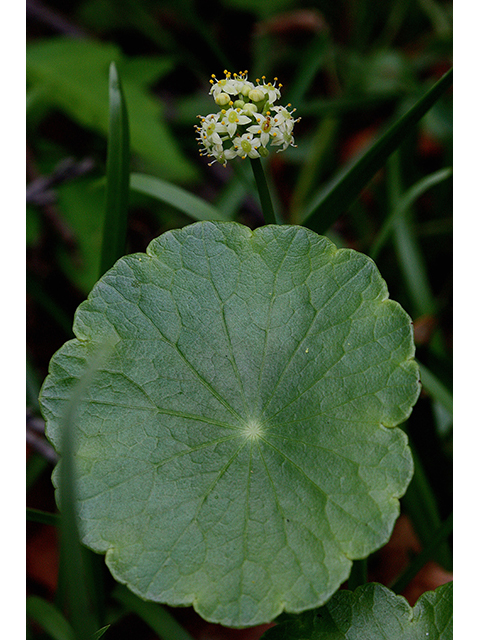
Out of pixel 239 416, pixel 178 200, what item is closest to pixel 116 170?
pixel 178 200

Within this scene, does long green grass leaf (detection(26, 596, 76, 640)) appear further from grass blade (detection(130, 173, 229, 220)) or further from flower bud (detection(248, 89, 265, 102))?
flower bud (detection(248, 89, 265, 102))

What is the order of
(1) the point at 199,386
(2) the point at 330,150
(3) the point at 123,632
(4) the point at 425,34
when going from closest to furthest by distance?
(1) the point at 199,386
(3) the point at 123,632
(2) the point at 330,150
(4) the point at 425,34

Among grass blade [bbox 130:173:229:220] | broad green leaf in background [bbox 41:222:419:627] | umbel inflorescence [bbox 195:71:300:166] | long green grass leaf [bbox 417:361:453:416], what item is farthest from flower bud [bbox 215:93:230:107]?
long green grass leaf [bbox 417:361:453:416]

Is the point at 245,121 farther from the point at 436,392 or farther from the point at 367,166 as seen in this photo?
the point at 436,392

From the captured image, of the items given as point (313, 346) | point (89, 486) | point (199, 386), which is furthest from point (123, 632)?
point (313, 346)

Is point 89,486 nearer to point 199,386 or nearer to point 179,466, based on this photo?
point 179,466

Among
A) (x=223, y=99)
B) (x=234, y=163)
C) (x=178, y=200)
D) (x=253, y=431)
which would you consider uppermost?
(x=234, y=163)

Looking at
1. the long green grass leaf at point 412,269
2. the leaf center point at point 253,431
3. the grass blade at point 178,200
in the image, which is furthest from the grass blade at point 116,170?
the long green grass leaf at point 412,269

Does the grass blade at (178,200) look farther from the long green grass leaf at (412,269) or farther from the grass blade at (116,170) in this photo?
the long green grass leaf at (412,269)
